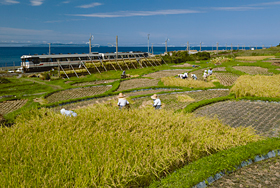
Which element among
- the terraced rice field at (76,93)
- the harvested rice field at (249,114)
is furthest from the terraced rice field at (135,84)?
the harvested rice field at (249,114)

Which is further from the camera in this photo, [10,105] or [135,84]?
[135,84]

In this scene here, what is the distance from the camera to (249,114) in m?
11.9

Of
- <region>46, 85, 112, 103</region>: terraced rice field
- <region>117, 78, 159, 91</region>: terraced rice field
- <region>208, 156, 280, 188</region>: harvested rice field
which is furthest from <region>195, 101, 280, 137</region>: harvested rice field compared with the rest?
<region>46, 85, 112, 103</region>: terraced rice field

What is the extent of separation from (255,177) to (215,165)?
110 cm


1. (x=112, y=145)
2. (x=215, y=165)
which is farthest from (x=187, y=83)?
(x=112, y=145)

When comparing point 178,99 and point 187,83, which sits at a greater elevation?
point 187,83

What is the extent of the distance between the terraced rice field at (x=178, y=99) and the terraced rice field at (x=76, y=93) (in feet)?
22.1

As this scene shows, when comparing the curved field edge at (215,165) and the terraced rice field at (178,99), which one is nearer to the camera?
the curved field edge at (215,165)

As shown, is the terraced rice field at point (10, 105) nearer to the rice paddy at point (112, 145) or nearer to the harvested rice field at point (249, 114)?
the rice paddy at point (112, 145)

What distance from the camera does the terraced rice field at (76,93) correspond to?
20.1 metres

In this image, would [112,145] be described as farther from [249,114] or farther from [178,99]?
[178,99]

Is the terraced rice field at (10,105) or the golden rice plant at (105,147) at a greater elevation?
the golden rice plant at (105,147)

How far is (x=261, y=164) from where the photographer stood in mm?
7031

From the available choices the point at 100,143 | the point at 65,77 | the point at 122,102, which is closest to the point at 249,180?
the point at 100,143
